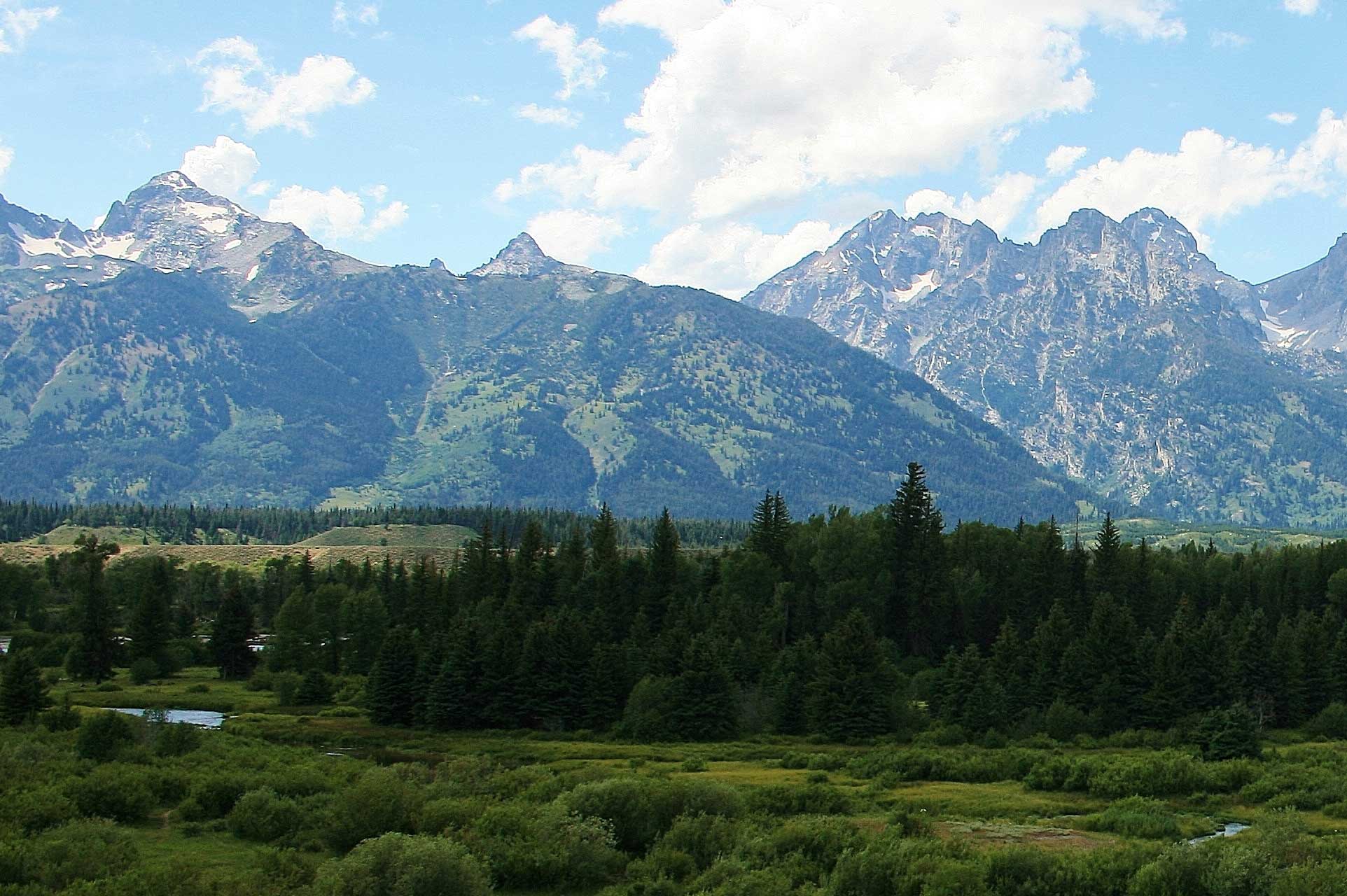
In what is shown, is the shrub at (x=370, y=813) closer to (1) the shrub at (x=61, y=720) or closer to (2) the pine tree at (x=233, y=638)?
(1) the shrub at (x=61, y=720)

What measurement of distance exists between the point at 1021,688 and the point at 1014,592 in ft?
114

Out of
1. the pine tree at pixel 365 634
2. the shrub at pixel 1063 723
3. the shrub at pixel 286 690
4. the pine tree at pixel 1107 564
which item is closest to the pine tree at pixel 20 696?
the shrub at pixel 286 690

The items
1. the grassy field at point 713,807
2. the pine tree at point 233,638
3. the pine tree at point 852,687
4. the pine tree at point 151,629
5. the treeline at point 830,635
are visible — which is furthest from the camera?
the pine tree at point 233,638

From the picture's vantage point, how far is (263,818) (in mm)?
64625

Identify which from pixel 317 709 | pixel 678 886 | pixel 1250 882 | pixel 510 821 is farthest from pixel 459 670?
pixel 1250 882

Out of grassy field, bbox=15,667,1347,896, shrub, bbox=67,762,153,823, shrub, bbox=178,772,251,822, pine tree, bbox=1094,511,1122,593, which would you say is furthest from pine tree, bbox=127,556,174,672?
pine tree, bbox=1094,511,1122,593

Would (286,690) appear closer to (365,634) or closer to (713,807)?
(365,634)

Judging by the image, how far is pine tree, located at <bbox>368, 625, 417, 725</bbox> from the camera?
12106 centimetres

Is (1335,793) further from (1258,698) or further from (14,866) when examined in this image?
(14,866)

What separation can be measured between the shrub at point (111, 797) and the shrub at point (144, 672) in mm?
86652

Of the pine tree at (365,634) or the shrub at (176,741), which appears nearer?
the shrub at (176,741)

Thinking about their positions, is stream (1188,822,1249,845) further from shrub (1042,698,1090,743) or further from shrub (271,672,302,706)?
shrub (271,672,302,706)

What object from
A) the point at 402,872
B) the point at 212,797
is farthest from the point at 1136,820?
the point at 212,797

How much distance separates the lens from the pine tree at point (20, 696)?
95750 mm
